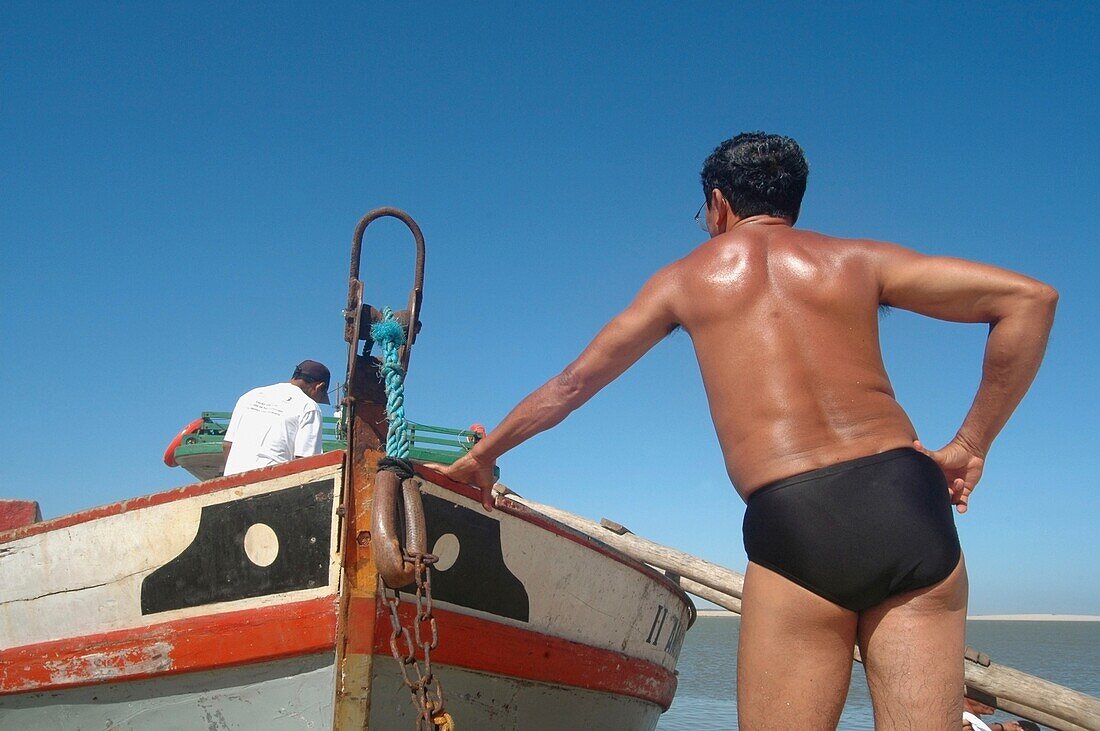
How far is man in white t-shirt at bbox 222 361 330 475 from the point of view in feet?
15.5

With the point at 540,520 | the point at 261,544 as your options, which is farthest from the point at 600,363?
the point at 261,544

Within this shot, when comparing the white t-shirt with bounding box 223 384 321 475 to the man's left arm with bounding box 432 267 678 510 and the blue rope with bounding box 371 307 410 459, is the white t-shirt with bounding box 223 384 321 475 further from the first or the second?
the man's left arm with bounding box 432 267 678 510

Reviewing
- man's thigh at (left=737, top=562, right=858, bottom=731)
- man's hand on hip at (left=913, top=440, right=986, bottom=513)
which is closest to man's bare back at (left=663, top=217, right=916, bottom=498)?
man's hand on hip at (left=913, top=440, right=986, bottom=513)

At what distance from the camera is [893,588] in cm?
181

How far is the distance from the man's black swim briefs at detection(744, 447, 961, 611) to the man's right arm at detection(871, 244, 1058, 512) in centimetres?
22

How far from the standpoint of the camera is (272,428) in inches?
187

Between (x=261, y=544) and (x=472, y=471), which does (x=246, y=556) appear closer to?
(x=261, y=544)

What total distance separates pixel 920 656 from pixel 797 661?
247 mm

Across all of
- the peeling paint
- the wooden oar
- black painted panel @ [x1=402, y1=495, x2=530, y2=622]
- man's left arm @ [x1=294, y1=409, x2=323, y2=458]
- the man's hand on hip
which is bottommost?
the wooden oar

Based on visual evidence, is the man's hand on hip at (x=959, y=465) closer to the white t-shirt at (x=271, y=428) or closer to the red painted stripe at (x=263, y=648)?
the red painted stripe at (x=263, y=648)

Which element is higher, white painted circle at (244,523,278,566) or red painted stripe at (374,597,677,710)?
white painted circle at (244,523,278,566)

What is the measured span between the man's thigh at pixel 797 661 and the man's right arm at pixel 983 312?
49 cm

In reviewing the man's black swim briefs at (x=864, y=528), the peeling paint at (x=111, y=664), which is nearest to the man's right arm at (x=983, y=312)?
the man's black swim briefs at (x=864, y=528)

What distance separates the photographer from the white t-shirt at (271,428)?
4734 mm
